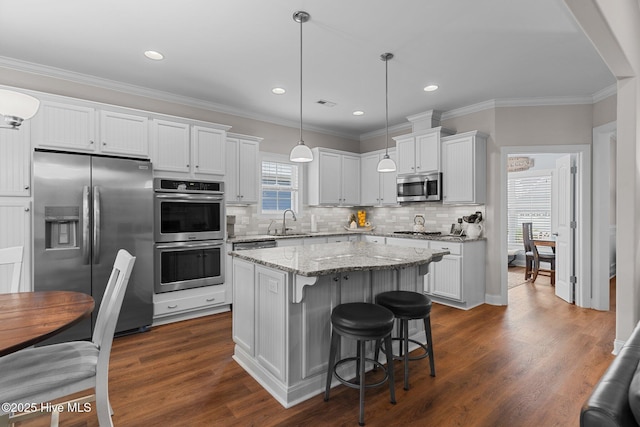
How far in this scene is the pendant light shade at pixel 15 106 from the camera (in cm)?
176

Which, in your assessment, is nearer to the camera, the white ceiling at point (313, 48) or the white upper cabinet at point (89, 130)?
the white ceiling at point (313, 48)

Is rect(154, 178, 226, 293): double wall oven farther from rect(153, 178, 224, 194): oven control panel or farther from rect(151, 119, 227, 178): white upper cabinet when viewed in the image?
rect(151, 119, 227, 178): white upper cabinet

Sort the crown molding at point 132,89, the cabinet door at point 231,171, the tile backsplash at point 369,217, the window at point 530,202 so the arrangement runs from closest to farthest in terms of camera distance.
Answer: the crown molding at point 132,89 → the cabinet door at point 231,171 → the tile backsplash at point 369,217 → the window at point 530,202

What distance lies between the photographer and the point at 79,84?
3.67 metres

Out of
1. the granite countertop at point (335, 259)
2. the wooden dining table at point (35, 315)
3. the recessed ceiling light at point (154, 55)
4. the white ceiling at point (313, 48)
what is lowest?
the wooden dining table at point (35, 315)

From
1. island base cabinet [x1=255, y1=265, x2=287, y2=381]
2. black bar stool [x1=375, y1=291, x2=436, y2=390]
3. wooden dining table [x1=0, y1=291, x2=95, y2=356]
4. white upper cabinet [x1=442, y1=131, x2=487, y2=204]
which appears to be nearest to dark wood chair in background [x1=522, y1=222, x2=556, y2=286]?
white upper cabinet [x1=442, y1=131, x2=487, y2=204]

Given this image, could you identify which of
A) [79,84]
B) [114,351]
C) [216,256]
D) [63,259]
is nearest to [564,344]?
[216,256]

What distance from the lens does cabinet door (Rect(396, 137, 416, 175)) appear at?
203 inches

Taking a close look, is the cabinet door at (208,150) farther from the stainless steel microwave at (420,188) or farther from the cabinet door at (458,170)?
the cabinet door at (458,170)

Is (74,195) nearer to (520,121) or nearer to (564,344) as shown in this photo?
(564,344)

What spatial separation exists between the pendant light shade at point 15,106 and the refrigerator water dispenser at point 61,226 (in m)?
1.49

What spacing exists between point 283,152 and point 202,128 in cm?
165

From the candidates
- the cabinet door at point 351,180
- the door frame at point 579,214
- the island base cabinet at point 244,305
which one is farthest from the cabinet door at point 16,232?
the door frame at point 579,214

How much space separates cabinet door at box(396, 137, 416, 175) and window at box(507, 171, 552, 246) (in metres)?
3.12
